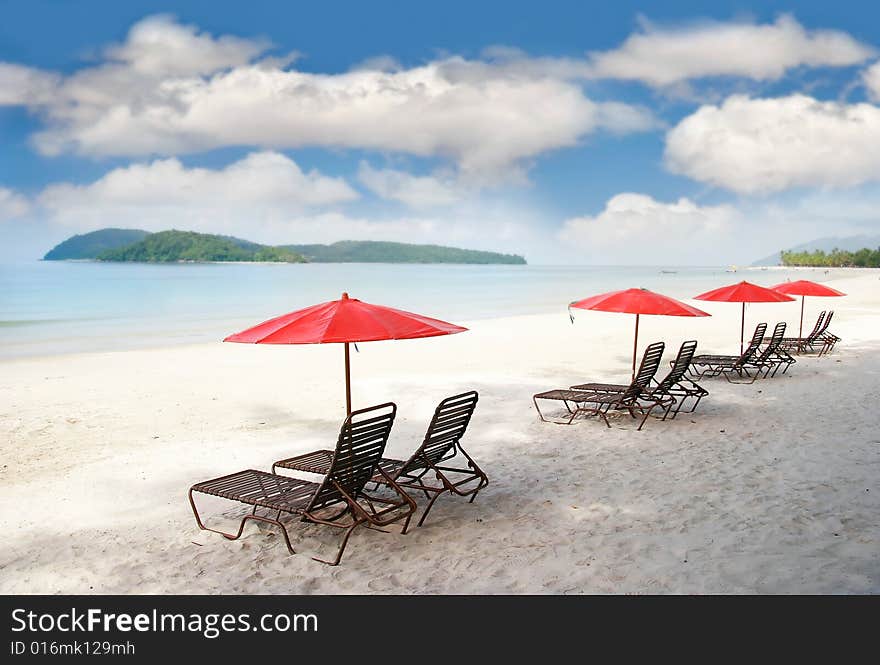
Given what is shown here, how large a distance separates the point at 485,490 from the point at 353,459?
1.85m

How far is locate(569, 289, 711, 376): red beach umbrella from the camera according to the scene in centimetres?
930

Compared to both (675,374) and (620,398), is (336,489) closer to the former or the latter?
(620,398)

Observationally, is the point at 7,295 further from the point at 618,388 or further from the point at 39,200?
the point at 39,200

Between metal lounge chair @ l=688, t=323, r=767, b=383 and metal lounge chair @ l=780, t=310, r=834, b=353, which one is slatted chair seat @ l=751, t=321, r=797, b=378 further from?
metal lounge chair @ l=780, t=310, r=834, b=353

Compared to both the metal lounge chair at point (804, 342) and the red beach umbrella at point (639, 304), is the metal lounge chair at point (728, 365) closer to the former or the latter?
the metal lounge chair at point (804, 342)

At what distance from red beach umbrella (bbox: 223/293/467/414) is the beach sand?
145 cm

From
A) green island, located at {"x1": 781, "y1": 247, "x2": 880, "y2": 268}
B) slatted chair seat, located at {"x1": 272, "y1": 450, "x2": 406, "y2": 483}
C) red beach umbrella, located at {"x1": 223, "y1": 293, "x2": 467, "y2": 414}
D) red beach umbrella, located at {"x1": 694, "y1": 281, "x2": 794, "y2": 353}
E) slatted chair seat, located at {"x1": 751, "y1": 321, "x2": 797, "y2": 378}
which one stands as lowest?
slatted chair seat, located at {"x1": 272, "y1": 450, "x2": 406, "y2": 483}

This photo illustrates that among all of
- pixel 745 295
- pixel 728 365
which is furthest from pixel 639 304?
pixel 745 295

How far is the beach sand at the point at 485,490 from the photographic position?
4656 mm

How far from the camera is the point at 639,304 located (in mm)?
9477

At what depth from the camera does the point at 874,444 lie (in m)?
7.94

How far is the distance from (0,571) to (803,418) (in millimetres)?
8719

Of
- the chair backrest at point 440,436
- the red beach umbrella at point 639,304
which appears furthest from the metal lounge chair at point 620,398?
the chair backrest at point 440,436

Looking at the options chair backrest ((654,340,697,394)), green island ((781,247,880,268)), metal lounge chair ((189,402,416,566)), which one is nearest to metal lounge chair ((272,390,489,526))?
metal lounge chair ((189,402,416,566))
